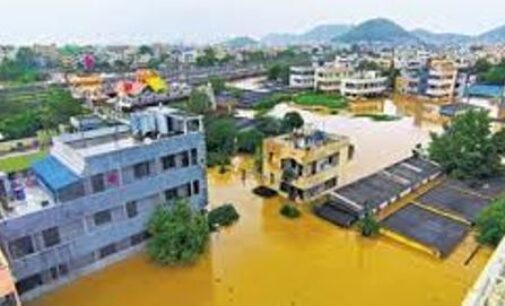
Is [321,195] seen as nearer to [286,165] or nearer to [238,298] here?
[286,165]

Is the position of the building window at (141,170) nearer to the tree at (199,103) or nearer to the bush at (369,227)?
the bush at (369,227)

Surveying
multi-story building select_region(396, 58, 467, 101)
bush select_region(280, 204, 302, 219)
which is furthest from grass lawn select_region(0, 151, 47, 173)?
multi-story building select_region(396, 58, 467, 101)

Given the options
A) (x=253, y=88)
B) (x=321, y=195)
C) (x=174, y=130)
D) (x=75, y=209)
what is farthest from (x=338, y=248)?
(x=253, y=88)

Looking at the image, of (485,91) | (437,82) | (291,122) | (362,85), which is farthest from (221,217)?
(485,91)

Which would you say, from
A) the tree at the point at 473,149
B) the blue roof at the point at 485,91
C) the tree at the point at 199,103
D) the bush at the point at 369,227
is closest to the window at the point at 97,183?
the bush at the point at 369,227

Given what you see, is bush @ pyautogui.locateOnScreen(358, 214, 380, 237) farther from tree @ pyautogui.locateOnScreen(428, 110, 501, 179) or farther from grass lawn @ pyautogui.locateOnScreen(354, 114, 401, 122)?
grass lawn @ pyautogui.locateOnScreen(354, 114, 401, 122)

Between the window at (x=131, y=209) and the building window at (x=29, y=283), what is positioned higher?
the window at (x=131, y=209)
